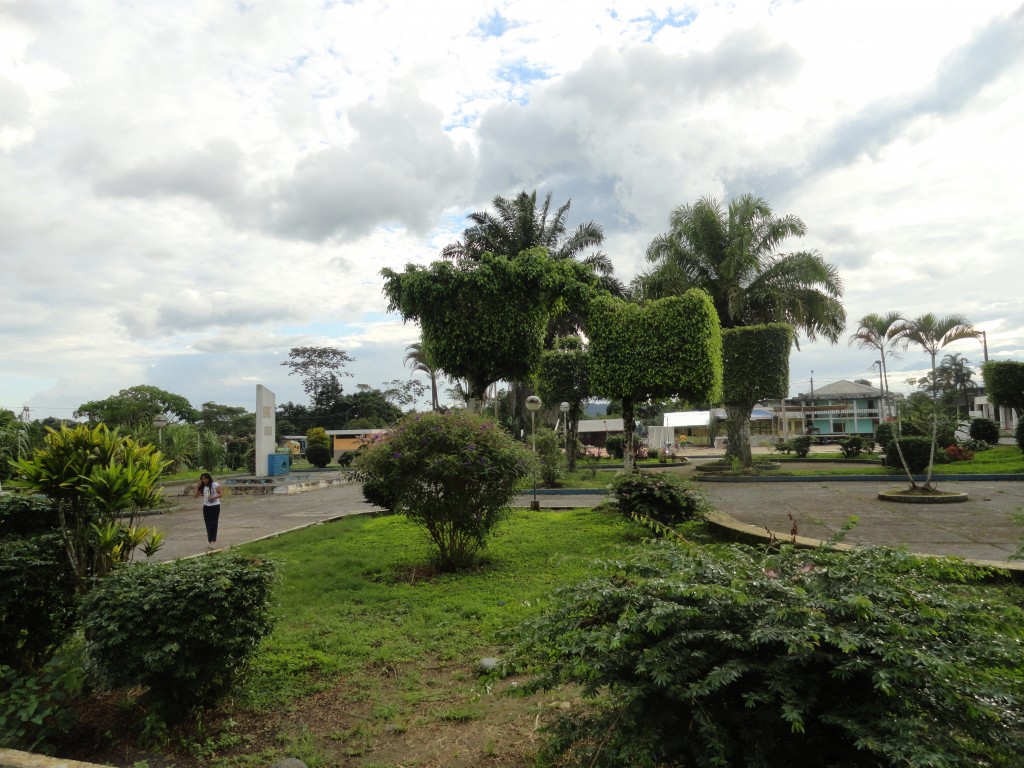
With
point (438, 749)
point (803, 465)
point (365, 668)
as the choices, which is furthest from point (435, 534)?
point (803, 465)

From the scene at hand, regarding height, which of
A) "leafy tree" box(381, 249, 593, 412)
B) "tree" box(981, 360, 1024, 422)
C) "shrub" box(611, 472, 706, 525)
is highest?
"leafy tree" box(381, 249, 593, 412)

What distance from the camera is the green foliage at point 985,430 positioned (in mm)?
23516

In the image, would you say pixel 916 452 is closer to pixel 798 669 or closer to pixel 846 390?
pixel 798 669

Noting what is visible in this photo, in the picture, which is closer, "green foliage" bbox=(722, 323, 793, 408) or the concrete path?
the concrete path

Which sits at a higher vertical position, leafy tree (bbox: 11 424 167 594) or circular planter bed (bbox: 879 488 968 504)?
leafy tree (bbox: 11 424 167 594)

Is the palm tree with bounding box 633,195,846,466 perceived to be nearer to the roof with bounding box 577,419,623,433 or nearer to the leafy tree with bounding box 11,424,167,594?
the leafy tree with bounding box 11,424,167,594

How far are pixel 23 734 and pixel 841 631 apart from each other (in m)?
3.76

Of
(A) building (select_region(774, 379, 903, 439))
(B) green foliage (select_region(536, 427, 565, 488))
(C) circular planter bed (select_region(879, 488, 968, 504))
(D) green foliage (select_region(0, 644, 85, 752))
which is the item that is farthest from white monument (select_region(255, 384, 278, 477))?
(A) building (select_region(774, 379, 903, 439))

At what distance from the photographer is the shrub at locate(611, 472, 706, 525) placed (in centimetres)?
849

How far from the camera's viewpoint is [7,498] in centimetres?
433

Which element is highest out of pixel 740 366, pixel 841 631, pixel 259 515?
pixel 740 366

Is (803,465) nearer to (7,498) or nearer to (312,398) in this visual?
(7,498)

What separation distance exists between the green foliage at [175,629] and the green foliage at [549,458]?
1309 centimetres

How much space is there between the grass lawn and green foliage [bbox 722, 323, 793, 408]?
43.4 ft
